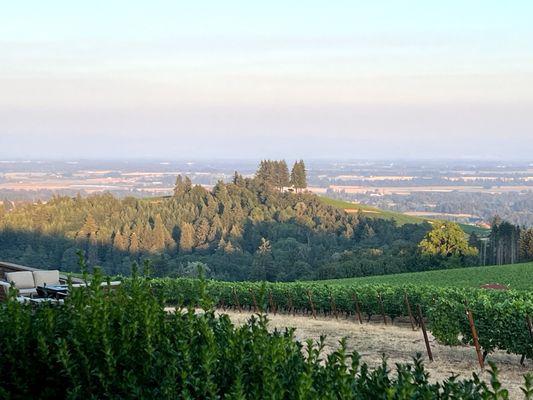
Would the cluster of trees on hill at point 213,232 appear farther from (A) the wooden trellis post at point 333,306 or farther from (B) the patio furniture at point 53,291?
(B) the patio furniture at point 53,291

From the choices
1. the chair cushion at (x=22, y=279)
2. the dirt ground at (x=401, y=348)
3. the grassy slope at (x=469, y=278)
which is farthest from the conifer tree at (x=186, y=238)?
the chair cushion at (x=22, y=279)

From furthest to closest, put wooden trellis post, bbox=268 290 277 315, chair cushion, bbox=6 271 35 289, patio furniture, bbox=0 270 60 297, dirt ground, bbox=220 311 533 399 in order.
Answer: wooden trellis post, bbox=268 290 277 315, chair cushion, bbox=6 271 35 289, patio furniture, bbox=0 270 60 297, dirt ground, bbox=220 311 533 399

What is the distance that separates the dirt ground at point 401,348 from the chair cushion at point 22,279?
16.7ft

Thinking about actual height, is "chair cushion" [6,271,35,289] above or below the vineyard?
below

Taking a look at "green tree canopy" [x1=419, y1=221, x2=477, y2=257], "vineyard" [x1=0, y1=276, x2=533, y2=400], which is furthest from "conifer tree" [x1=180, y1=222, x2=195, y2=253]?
"vineyard" [x1=0, y1=276, x2=533, y2=400]

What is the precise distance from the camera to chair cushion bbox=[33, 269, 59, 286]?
682 inches

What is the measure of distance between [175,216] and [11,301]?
11546 cm

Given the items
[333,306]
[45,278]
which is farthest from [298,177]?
[45,278]

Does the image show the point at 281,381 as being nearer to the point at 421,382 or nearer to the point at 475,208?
the point at 421,382

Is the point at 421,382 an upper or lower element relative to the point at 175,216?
upper

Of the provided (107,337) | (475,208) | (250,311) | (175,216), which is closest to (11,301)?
(107,337)

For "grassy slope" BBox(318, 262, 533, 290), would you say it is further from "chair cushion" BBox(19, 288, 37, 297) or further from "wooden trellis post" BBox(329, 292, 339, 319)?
"chair cushion" BBox(19, 288, 37, 297)

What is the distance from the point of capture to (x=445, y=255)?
221 ft

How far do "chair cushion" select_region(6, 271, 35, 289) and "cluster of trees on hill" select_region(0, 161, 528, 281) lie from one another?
5943 centimetres
